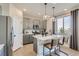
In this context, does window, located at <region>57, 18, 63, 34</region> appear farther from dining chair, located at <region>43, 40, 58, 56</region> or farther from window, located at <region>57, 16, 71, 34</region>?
dining chair, located at <region>43, 40, 58, 56</region>

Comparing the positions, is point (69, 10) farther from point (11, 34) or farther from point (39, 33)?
point (11, 34)

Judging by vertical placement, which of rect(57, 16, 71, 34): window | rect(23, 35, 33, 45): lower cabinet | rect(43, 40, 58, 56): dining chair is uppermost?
rect(57, 16, 71, 34): window

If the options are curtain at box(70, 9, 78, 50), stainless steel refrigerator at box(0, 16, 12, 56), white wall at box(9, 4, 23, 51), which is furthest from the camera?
white wall at box(9, 4, 23, 51)

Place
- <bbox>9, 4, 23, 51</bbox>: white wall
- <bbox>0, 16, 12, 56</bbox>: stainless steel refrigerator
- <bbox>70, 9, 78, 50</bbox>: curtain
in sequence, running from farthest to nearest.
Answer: <bbox>9, 4, 23, 51</bbox>: white wall → <bbox>70, 9, 78, 50</bbox>: curtain → <bbox>0, 16, 12, 56</bbox>: stainless steel refrigerator

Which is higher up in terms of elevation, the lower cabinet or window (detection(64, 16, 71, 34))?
window (detection(64, 16, 71, 34))

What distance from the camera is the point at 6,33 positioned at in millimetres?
2045

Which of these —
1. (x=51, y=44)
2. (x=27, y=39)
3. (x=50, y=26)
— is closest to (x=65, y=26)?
(x=50, y=26)

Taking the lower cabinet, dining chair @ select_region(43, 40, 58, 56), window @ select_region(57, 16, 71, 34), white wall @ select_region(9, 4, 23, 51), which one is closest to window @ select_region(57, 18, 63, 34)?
window @ select_region(57, 16, 71, 34)

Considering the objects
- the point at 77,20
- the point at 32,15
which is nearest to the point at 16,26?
the point at 32,15

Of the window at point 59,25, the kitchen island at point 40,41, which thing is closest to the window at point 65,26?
the window at point 59,25

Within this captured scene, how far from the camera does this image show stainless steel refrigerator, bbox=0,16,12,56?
195 cm

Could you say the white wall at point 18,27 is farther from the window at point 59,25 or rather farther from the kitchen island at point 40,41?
the window at point 59,25

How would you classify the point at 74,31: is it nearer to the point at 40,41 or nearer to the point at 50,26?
the point at 50,26

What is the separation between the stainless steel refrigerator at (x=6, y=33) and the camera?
Answer: 195cm
